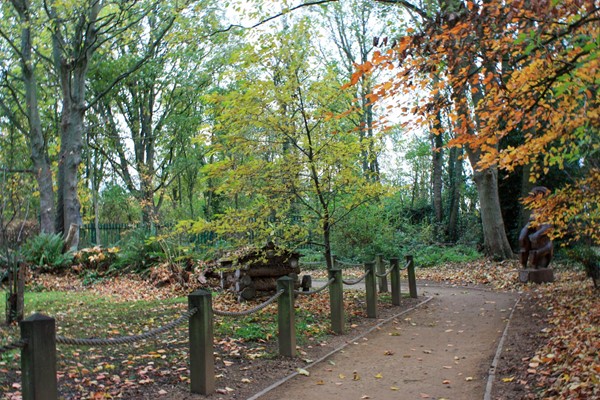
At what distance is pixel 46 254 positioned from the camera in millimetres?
17000

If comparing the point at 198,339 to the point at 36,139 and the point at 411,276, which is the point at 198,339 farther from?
the point at 36,139

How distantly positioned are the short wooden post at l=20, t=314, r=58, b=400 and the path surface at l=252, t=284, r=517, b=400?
2.32 meters

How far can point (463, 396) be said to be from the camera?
213 inches

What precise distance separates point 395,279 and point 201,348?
22.1 feet

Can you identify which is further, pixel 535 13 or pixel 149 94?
pixel 149 94

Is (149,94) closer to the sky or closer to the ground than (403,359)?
closer to the sky

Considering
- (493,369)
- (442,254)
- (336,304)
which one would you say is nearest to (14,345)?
(493,369)

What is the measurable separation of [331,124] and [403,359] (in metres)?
4.98

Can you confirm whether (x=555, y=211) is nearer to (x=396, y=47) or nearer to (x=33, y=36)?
(x=396, y=47)

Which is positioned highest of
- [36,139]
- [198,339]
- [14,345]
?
[36,139]

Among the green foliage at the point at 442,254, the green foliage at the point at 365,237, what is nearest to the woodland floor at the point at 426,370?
the green foliage at the point at 442,254

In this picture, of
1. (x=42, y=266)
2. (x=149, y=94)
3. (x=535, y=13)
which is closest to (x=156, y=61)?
(x=149, y=94)

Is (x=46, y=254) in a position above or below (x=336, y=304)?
above

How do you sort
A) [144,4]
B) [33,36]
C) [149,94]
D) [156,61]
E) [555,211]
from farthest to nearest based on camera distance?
[149,94]
[156,61]
[33,36]
[144,4]
[555,211]
